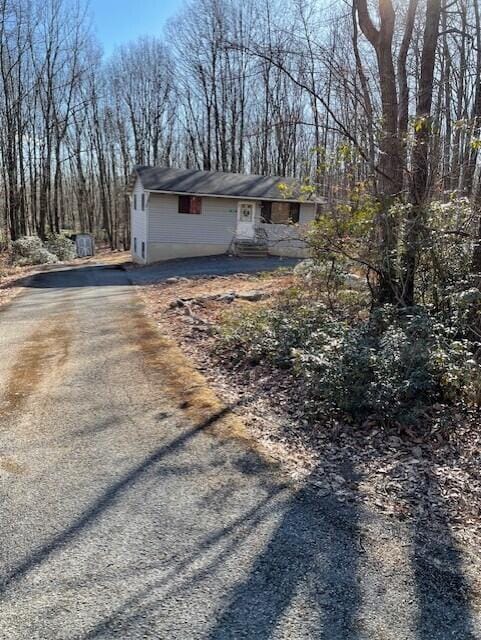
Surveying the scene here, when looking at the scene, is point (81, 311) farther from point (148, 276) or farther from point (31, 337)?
point (148, 276)

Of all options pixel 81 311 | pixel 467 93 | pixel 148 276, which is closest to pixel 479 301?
pixel 81 311

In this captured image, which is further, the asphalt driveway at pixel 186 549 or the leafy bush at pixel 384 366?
the leafy bush at pixel 384 366

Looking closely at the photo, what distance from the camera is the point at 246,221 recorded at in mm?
21375

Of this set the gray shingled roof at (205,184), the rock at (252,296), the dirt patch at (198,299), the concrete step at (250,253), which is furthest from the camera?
the concrete step at (250,253)

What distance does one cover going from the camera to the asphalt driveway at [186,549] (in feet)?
6.70

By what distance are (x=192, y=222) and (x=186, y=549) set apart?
61.9 feet

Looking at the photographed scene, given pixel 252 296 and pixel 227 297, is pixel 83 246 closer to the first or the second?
pixel 227 297

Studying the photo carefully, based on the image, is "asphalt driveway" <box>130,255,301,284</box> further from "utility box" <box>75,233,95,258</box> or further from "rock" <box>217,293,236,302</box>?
"utility box" <box>75,233,95,258</box>

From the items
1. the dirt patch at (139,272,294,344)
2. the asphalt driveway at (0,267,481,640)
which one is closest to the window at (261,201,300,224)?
the dirt patch at (139,272,294,344)

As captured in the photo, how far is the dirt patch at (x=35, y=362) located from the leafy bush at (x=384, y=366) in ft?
8.33

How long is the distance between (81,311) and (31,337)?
93.4 inches

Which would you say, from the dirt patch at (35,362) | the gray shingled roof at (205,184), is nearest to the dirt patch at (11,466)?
the dirt patch at (35,362)

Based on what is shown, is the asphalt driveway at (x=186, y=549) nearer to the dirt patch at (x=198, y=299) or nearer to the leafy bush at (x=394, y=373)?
the leafy bush at (x=394, y=373)

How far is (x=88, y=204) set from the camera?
38.9 m
